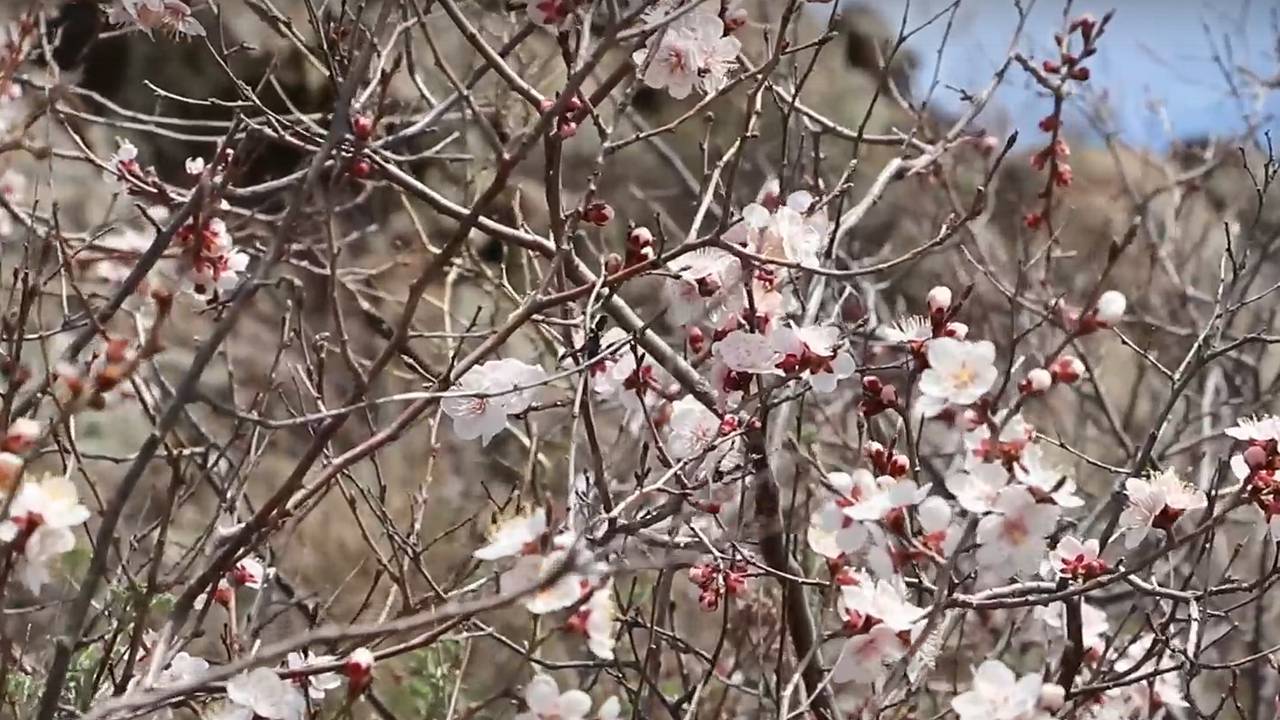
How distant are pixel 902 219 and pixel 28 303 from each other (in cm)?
678

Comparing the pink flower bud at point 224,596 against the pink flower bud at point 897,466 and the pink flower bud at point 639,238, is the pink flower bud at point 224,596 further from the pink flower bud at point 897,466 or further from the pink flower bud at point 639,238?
the pink flower bud at point 897,466

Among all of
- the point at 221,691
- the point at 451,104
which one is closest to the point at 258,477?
the point at 451,104

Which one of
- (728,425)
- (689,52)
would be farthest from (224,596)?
(689,52)

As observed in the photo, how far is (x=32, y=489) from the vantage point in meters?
1.31

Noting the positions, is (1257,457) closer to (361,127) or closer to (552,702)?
(552,702)

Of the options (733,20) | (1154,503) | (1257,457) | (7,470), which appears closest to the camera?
(7,470)

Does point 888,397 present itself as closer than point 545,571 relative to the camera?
No

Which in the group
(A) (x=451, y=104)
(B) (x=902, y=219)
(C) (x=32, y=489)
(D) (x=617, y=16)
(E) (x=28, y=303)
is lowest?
(C) (x=32, y=489)

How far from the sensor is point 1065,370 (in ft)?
5.32

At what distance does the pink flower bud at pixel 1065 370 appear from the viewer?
1609 mm

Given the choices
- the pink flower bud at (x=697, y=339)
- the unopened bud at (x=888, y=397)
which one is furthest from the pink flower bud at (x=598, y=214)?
the unopened bud at (x=888, y=397)

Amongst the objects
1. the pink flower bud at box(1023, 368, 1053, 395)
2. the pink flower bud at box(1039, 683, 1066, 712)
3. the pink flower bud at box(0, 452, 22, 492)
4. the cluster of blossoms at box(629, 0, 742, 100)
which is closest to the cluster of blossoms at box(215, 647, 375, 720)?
the pink flower bud at box(0, 452, 22, 492)

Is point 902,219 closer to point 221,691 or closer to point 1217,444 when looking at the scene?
point 1217,444

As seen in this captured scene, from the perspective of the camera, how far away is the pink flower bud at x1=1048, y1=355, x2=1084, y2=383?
1609mm
